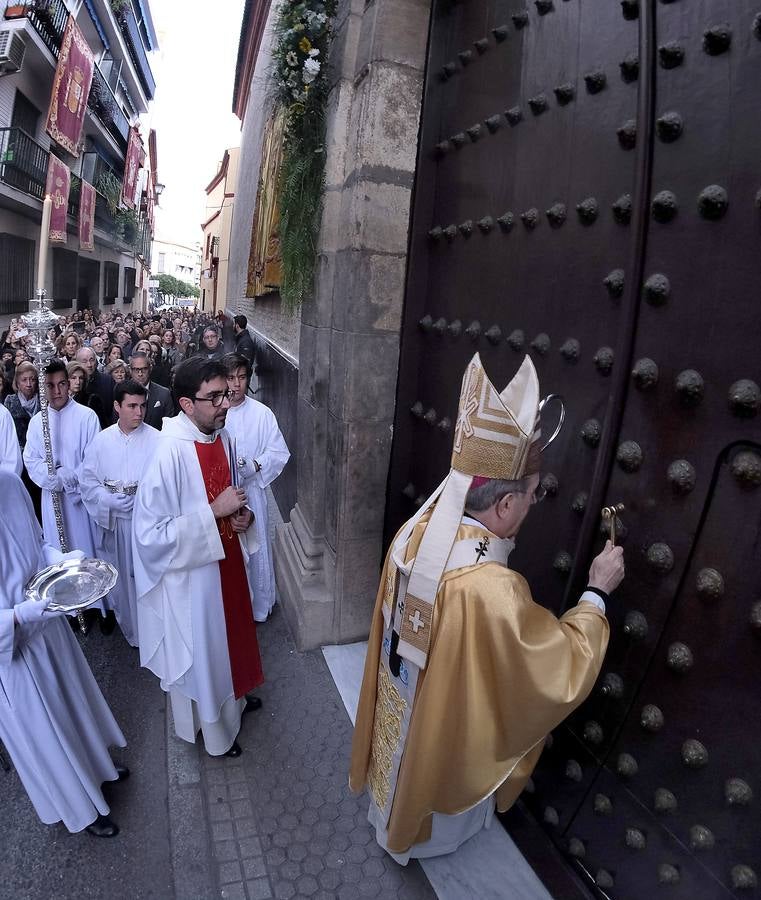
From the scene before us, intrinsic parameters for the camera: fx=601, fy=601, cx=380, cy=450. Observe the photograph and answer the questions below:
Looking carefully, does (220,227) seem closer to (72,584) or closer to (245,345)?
(245,345)

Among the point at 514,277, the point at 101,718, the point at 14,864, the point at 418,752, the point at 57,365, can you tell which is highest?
the point at 514,277

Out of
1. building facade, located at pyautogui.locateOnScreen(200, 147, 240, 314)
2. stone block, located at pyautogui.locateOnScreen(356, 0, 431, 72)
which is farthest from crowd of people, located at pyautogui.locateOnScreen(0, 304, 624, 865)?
building facade, located at pyautogui.locateOnScreen(200, 147, 240, 314)

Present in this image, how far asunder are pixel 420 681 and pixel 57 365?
144 inches

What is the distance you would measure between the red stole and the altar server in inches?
49.8

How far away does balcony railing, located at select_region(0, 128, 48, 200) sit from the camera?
13344 mm

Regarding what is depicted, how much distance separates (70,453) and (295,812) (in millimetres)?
3025

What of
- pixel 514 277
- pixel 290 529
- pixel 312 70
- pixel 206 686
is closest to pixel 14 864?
pixel 206 686

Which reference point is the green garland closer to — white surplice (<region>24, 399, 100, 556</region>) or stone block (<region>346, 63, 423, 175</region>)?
stone block (<region>346, 63, 423, 175</region>)

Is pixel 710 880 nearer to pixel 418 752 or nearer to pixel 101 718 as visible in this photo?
pixel 418 752

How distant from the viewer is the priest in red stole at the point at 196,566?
2.73 meters

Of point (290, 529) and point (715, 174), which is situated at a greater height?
point (715, 174)

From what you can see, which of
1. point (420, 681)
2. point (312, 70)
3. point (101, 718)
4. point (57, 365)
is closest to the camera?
point (420, 681)

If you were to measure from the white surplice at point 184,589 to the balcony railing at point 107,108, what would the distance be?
21.0 m

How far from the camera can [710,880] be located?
5.43ft
